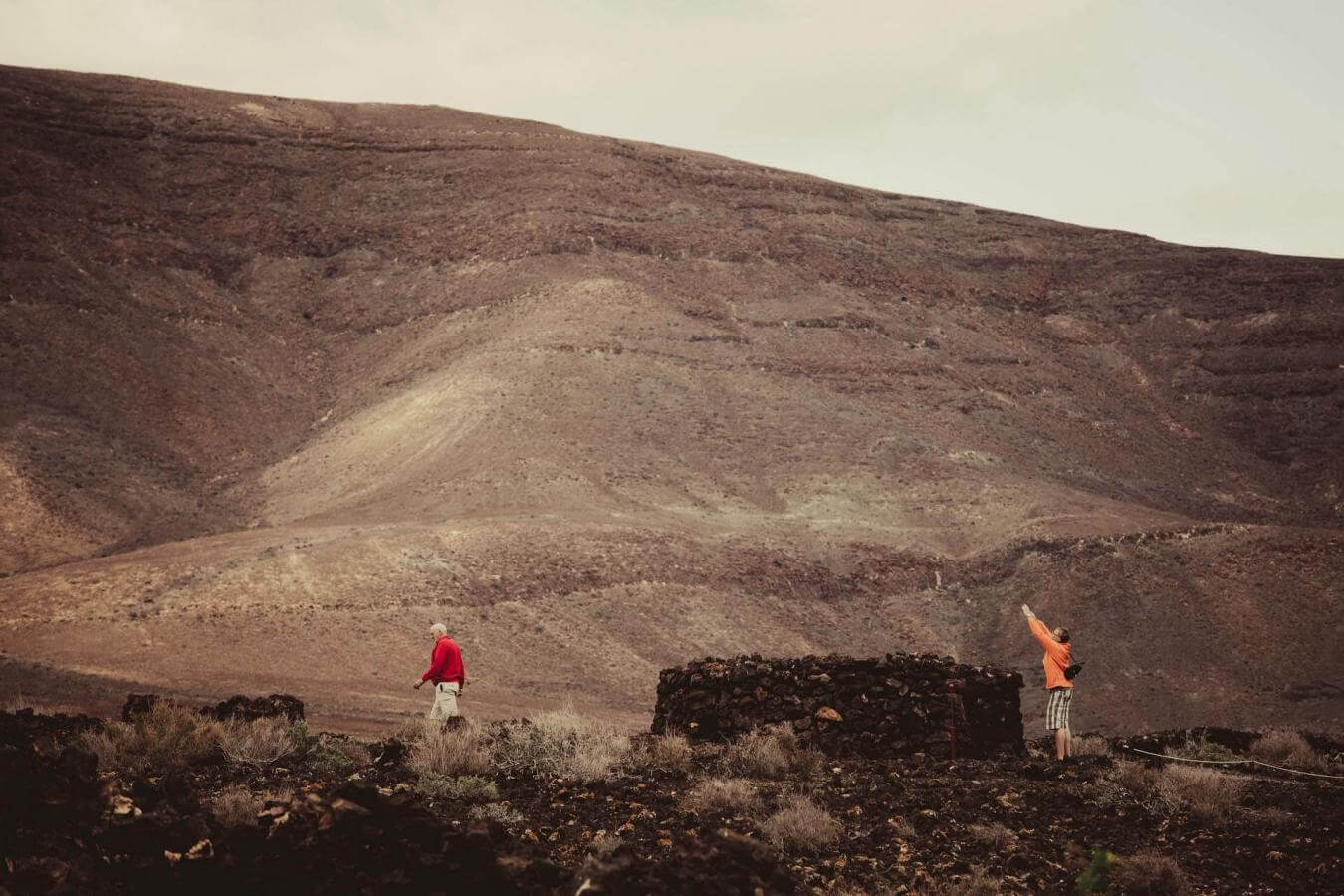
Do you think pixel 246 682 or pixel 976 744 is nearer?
pixel 976 744

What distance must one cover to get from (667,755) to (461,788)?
9.22 ft

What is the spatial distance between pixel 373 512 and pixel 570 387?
32.8 ft

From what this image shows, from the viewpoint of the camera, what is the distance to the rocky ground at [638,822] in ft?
21.3

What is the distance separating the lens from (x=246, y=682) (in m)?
23.6

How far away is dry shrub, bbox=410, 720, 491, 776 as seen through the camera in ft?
38.5

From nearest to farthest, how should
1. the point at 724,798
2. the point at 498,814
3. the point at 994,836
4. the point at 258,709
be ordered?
the point at 994,836 < the point at 498,814 < the point at 724,798 < the point at 258,709

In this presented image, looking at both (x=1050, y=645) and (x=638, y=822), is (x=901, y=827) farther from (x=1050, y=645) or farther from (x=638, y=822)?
(x=1050, y=645)

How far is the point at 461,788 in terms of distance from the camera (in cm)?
1070

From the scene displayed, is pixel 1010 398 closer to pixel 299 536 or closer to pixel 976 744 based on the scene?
pixel 299 536

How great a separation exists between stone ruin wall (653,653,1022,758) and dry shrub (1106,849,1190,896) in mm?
6491

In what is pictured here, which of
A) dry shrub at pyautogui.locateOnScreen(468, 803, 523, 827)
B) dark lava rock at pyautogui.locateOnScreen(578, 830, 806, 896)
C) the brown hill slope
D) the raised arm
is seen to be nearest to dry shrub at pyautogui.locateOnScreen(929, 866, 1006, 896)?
dark lava rock at pyautogui.locateOnScreen(578, 830, 806, 896)

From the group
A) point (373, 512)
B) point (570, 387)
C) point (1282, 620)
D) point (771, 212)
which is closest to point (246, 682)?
point (373, 512)

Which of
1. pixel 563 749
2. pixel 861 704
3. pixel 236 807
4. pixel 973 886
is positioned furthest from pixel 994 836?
pixel 861 704

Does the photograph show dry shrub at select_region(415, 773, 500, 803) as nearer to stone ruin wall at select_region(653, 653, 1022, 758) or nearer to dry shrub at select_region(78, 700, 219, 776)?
dry shrub at select_region(78, 700, 219, 776)
